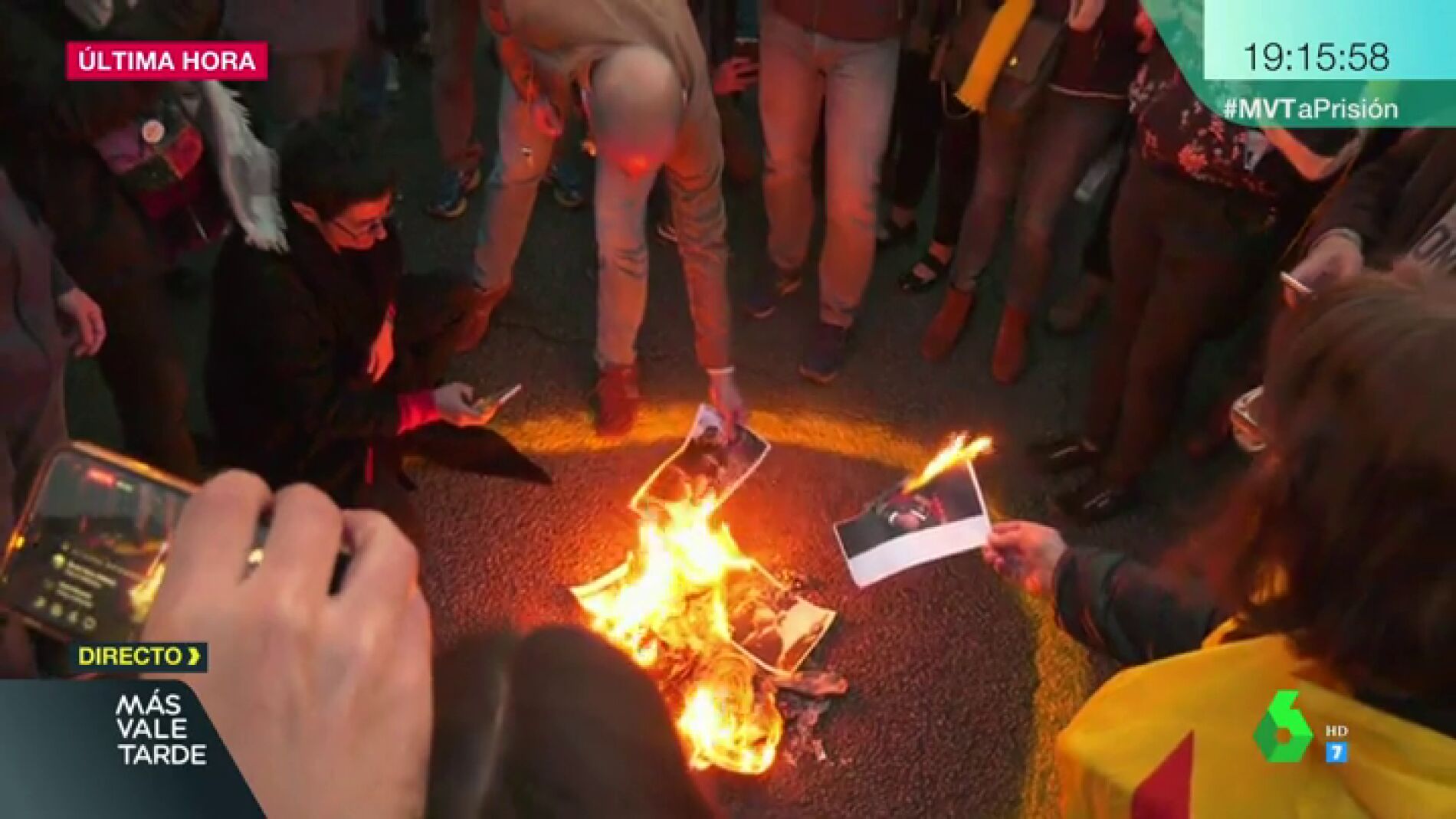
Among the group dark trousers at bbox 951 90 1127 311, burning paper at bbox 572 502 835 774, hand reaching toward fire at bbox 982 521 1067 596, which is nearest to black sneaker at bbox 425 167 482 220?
burning paper at bbox 572 502 835 774

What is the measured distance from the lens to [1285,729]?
1.24 m

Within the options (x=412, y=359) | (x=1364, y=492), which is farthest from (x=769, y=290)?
(x=1364, y=492)

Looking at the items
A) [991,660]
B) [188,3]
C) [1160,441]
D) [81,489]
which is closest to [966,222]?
[1160,441]

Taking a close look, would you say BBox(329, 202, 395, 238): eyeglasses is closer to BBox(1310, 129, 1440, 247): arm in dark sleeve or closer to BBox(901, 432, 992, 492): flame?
BBox(901, 432, 992, 492): flame

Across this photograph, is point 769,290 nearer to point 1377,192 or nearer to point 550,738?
point 1377,192

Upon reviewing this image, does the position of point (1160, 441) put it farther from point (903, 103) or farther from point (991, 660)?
point (903, 103)

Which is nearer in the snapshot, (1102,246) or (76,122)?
(76,122)

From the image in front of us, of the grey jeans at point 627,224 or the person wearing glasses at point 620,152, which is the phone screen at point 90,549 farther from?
the grey jeans at point 627,224

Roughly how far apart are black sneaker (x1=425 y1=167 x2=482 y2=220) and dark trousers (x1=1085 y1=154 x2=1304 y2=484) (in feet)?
6.97

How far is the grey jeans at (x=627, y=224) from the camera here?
9.36 ft

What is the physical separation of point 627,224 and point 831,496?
94 centimetres

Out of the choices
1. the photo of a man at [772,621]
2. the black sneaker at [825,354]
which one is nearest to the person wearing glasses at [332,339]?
the photo of a man at [772,621]

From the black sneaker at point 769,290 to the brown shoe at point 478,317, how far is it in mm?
773

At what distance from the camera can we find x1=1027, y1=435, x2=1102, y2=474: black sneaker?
10.7 ft
